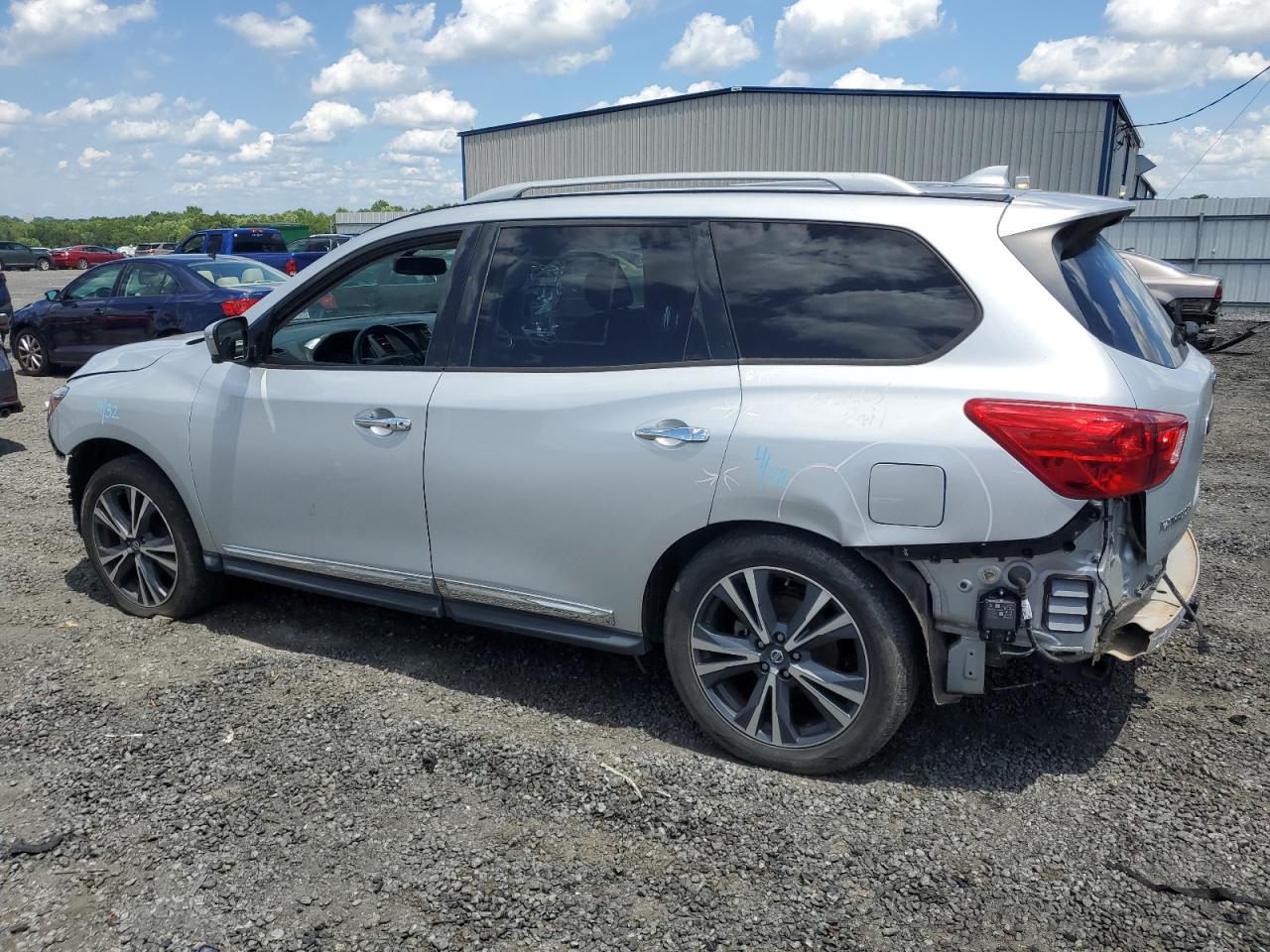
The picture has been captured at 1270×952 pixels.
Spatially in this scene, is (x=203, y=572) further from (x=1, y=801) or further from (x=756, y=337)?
(x=756, y=337)

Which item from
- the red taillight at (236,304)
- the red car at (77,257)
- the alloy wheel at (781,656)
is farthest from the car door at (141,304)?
the red car at (77,257)

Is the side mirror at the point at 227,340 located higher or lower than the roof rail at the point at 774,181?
lower

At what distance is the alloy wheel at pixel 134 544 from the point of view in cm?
479

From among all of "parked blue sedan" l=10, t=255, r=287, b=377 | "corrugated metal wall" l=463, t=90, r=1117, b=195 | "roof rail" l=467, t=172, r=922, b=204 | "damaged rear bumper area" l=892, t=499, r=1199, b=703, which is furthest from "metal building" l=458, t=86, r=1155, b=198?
"damaged rear bumper area" l=892, t=499, r=1199, b=703

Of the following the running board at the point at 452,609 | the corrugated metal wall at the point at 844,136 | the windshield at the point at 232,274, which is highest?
the corrugated metal wall at the point at 844,136

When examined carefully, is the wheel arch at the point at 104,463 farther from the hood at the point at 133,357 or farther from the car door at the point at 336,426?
the hood at the point at 133,357

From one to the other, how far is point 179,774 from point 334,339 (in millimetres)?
1854

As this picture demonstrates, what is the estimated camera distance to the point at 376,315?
15.1 ft

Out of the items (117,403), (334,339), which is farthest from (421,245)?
(117,403)

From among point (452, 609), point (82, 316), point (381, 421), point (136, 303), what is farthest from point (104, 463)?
point (82, 316)

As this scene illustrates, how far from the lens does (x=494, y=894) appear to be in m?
2.86

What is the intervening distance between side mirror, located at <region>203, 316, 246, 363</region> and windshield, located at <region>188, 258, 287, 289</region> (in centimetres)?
830

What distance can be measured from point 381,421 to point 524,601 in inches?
34.7

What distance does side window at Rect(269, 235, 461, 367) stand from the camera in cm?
416
